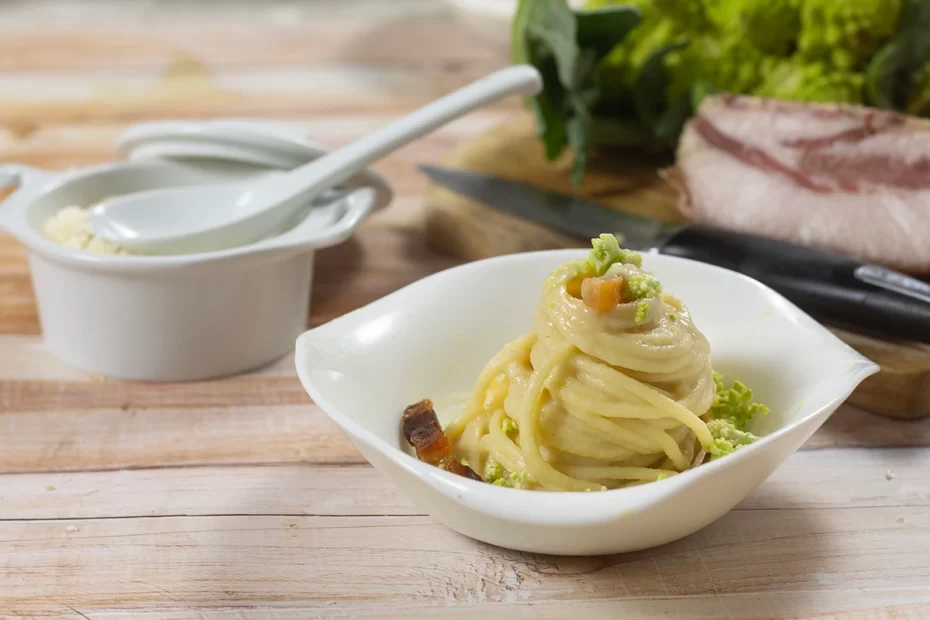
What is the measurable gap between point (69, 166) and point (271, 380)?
5.53 feet

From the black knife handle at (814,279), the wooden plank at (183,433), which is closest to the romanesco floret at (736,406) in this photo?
the wooden plank at (183,433)

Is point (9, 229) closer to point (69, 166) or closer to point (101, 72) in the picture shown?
point (69, 166)

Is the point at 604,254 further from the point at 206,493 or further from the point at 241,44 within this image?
the point at 241,44

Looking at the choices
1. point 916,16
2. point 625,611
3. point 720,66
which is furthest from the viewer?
point 720,66

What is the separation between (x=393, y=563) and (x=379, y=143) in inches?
51.4

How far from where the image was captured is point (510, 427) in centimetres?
194

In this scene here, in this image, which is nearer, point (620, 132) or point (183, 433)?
point (183, 433)

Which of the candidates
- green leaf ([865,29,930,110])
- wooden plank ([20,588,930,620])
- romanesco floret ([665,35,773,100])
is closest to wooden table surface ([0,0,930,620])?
wooden plank ([20,588,930,620])

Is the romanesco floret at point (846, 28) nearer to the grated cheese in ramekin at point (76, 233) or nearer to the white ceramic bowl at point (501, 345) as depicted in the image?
the white ceramic bowl at point (501, 345)

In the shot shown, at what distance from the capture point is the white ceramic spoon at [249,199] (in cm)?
260

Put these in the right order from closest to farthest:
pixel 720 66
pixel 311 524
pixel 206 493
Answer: pixel 311 524 → pixel 206 493 → pixel 720 66

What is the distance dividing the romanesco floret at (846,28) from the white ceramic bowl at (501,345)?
1.48m

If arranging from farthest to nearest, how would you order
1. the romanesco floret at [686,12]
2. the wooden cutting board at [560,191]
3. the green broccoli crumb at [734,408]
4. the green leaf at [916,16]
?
the romanesco floret at [686,12] → the green leaf at [916,16] → the wooden cutting board at [560,191] → the green broccoli crumb at [734,408]

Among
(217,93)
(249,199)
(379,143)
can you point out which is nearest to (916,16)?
(379,143)
